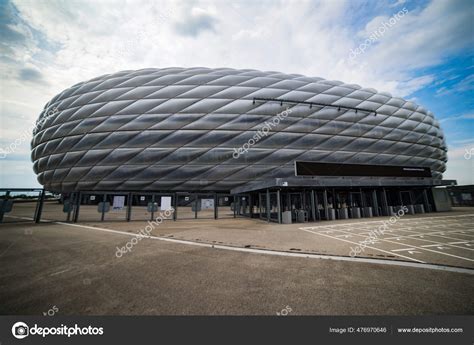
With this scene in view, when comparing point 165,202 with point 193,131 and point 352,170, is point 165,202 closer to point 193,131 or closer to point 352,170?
point 193,131

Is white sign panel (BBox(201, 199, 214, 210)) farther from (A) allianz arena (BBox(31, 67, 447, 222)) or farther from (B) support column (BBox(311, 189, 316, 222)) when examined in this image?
(B) support column (BBox(311, 189, 316, 222))

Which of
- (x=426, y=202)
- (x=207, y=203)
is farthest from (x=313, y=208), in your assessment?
(x=426, y=202)

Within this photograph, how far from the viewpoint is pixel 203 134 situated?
2316cm

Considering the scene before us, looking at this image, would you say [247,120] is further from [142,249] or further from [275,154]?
[142,249]

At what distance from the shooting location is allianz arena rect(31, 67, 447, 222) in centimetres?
2278

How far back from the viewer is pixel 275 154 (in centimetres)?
2361

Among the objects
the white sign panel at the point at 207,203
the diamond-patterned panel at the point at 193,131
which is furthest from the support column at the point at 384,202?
the white sign panel at the point at 207,203

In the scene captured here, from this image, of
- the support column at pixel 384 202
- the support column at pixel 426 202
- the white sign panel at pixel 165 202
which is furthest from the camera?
the support column at pixel 426 202

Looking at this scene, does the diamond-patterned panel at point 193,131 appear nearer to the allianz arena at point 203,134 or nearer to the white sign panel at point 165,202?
the allianz arena at point 203,134

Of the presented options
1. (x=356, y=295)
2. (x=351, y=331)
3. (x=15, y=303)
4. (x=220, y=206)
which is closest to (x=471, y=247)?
(x=356, y=295)

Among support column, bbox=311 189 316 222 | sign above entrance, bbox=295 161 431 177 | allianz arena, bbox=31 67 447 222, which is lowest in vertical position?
support column, bbox=311 189 316 222

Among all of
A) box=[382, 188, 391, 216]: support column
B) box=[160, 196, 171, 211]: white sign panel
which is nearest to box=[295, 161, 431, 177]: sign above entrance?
box=[382, 188, 391, 216]: support column

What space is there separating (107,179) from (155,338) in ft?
85.9

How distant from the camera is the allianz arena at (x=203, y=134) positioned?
74.7ft
